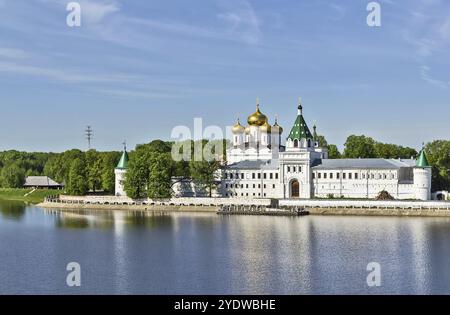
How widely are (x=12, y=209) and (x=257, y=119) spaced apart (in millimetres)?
23578

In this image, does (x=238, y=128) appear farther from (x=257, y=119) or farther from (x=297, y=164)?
(x=297, y=164)

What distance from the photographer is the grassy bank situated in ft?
248

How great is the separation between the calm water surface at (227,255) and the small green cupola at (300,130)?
42.3 feet

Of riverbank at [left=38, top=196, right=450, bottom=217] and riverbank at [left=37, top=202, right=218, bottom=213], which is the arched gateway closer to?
riverbank at [left=38, top=196, right=450, bottom=217]

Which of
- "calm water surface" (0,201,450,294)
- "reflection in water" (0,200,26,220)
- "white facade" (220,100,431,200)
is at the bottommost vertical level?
"calm water surface" (0,201,450,294)

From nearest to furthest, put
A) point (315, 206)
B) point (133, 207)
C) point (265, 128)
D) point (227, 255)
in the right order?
point (227, 255)
point (315, 206)
point (133, 207)
point (265, 128)

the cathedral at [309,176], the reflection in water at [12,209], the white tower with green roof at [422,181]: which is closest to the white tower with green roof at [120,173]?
the cathedral at [309,176]

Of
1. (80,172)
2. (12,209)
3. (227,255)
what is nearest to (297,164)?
(80,172)

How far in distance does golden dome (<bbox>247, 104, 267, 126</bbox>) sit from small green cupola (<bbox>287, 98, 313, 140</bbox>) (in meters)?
9.07

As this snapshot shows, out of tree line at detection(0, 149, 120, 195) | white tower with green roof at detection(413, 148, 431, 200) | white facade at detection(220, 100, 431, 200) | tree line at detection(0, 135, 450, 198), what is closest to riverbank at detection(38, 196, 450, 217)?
tree line at detection(0, 135, 450, 198)

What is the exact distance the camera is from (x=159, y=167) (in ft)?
198

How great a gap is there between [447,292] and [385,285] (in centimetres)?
213

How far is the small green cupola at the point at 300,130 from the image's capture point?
61.2m
